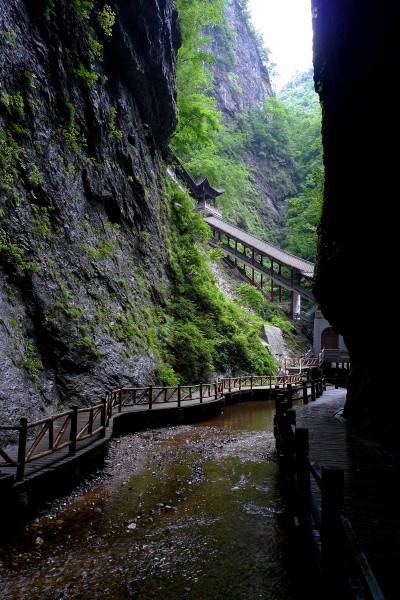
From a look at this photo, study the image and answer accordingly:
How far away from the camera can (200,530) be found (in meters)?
6.34

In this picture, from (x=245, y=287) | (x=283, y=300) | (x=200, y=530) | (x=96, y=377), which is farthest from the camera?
(x=283, y=300)

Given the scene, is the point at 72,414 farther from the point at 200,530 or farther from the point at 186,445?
the point at 186,445

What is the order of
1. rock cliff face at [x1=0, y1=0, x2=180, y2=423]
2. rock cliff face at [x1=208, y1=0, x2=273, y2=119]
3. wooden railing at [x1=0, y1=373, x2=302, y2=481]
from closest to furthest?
wooden railing at [x1=0, y1=373, x2=302, y2=481] < rock cliff face at [x1=0, y1=0, x2=180, y2=423] < rock cliff face at [x1=208, y1=0, x2=273, y2=119]

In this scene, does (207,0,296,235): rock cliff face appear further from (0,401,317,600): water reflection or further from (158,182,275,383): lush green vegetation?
(0,401,317,600): water reflection

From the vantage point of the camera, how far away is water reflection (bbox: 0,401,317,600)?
15.4ft

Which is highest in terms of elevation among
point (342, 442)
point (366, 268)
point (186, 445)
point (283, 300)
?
point (283, 300)

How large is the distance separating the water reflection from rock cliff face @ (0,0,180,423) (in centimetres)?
411

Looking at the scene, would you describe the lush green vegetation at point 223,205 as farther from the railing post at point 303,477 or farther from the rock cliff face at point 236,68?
the railing post at point 303,477

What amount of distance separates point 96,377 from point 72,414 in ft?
19.1

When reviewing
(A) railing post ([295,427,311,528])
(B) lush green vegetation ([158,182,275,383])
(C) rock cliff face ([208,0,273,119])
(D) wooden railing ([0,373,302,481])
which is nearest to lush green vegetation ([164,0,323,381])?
(B) lush green vegetation ([158,182,275,383])

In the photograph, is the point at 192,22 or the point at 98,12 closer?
the point at 98,12

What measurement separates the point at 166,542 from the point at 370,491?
128 inches

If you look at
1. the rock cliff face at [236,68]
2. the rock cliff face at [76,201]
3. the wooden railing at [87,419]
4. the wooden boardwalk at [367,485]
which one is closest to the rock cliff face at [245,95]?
the rock cliff face at [236,68]

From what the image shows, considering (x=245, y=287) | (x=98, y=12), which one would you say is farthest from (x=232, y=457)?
(x=245, y=287)
